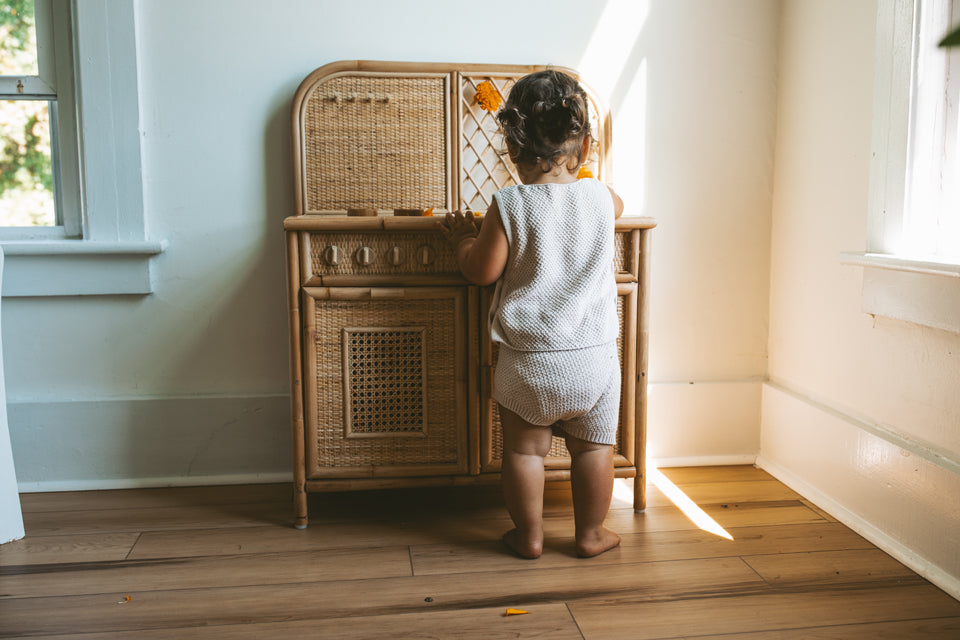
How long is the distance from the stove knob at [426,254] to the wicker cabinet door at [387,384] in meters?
0.07

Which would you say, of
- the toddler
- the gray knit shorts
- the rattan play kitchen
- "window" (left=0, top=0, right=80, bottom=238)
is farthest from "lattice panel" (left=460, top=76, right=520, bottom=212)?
"window" (left=0, top=0, right=80, bottom=238)

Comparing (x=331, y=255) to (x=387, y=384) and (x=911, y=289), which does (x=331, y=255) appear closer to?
(x=387, y=384)

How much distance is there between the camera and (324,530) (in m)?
1.95

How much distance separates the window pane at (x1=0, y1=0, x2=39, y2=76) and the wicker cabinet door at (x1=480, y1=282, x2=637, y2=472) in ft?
4.85

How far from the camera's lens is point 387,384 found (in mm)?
1929

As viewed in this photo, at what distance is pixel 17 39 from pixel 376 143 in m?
1.04

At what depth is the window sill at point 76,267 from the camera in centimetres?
216

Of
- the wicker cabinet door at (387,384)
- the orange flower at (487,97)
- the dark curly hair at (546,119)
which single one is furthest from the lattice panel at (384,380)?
the orange flower at (487,97)

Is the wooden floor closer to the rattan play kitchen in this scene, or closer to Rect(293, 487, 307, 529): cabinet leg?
Rect(293, 487, 307, 529): cabinet leg

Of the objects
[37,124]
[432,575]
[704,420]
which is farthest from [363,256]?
[704,420]

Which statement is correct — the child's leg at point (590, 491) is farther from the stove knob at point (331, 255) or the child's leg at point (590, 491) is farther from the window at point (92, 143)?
the window at point (92, 143)

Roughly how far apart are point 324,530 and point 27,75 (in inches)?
59.8

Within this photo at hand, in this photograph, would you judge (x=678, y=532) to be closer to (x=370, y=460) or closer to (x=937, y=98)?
(x=370, y=460)

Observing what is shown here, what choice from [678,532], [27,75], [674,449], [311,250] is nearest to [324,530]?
[311,250]
